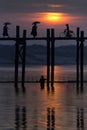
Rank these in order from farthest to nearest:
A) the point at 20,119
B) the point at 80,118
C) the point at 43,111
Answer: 1. the point at 43,111
2. the point at 80,118
3. the point at 20,119

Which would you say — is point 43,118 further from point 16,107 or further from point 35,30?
point 35,30

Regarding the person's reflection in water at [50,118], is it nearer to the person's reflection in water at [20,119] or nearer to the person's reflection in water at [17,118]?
the person's reflection in water at [20,119]

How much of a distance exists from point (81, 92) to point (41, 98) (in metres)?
6.65

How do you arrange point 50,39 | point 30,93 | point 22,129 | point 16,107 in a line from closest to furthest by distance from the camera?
point 22,129 → point 16,107 → point 30,93 → point 50,39

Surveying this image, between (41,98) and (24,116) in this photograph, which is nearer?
(24,116)

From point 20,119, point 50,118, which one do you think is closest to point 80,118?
point 50,118

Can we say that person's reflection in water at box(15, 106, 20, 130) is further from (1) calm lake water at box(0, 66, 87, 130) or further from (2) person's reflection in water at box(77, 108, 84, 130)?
(2) person's reflection in water at box(77, 108, 84, 130)

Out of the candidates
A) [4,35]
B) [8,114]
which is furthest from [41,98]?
[4,35]

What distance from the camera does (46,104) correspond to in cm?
3591

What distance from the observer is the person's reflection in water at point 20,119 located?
86.0 feet

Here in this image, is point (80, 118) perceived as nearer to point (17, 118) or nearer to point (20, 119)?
point (20, 119)

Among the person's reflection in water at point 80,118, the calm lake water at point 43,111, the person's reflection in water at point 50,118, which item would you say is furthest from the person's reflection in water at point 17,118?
the person's reflection in water at point 80,118

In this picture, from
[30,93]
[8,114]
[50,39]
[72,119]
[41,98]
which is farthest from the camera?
[50,39]

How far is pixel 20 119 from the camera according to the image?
2845 cm
